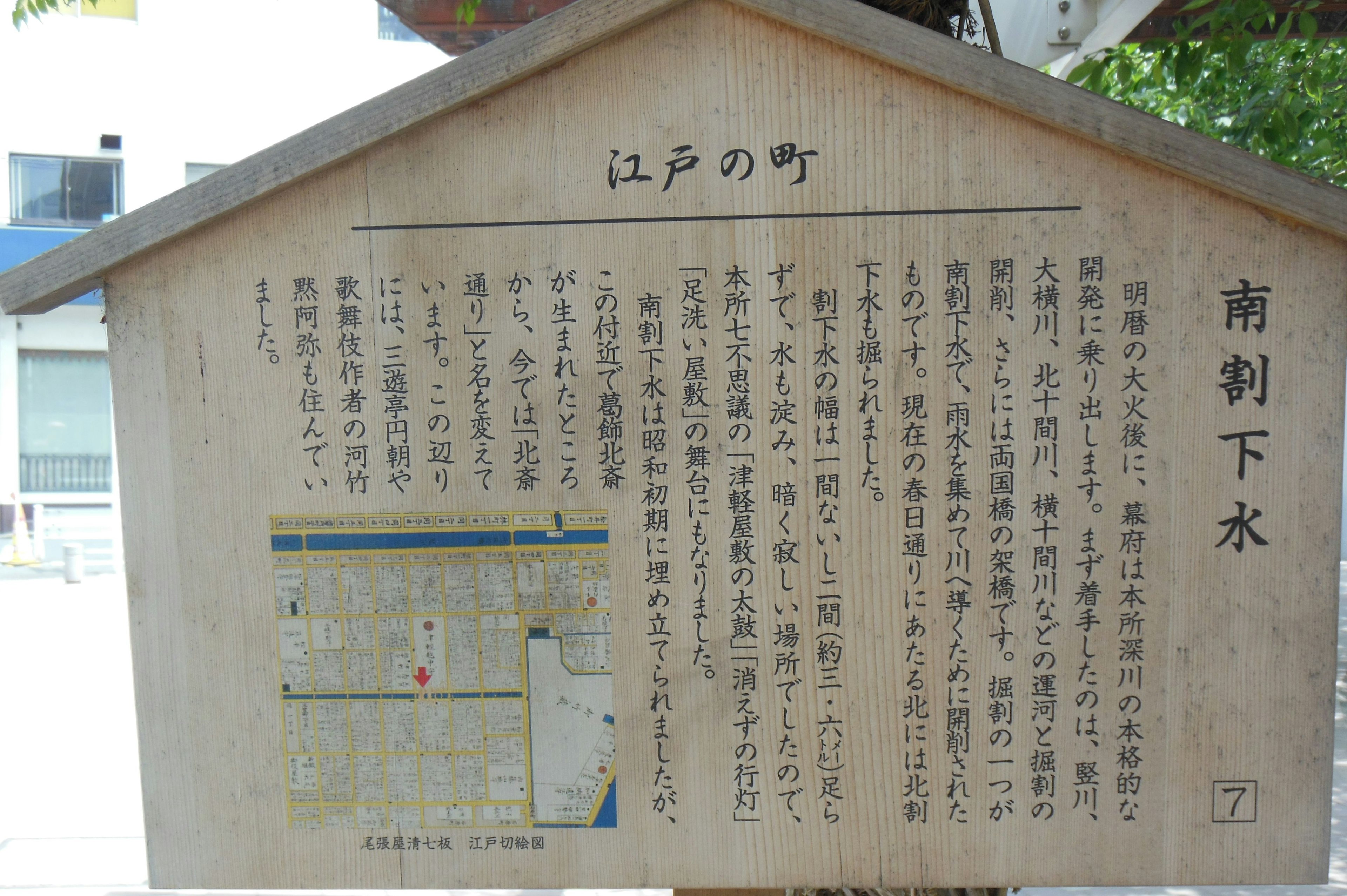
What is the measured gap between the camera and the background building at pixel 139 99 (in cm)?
1165

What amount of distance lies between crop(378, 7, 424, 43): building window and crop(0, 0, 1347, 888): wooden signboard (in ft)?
39.7

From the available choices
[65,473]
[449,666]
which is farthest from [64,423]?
[449,666]

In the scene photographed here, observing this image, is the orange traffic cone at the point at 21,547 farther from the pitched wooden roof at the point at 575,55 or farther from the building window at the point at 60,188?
the pitched wooden roof at the point at 575,55

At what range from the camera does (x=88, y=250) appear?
1.63m

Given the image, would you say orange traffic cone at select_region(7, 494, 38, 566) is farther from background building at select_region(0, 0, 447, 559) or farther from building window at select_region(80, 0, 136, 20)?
building window at select_region(80, 0, 136, 20)

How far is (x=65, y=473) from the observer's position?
12.9m

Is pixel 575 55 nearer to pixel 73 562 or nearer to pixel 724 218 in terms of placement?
pixel 724 218

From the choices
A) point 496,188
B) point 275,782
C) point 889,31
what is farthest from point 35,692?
point 889,31

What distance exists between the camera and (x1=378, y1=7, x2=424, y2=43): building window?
1239 cm

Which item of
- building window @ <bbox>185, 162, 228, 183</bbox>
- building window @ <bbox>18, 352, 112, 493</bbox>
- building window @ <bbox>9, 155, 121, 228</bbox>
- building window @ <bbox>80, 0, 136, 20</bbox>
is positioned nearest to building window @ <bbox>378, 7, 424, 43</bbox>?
building window @ <bbox>185, 162, 228, 183</bbox>

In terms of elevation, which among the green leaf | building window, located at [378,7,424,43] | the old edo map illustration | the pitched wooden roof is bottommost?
the old edo map illustration

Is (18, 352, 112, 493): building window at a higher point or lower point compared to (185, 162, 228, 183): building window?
lower

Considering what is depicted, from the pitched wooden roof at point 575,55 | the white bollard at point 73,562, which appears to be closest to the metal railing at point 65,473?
the white bollard at point 73,562

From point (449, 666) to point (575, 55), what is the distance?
110 cm
